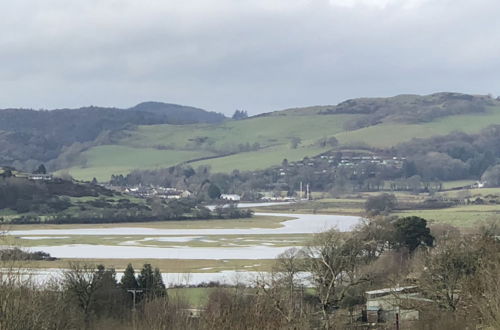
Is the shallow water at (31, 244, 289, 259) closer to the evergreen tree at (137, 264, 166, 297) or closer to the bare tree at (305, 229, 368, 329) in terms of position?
the bare tree at (305, 229, 368, 329)

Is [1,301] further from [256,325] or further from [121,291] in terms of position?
[121,291]

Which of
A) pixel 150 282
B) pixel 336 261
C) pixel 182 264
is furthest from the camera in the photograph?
pixel 182 264

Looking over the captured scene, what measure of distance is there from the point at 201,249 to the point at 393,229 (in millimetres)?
22579

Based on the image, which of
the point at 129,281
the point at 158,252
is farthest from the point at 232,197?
the point at 129,281

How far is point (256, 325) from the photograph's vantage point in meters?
26.4

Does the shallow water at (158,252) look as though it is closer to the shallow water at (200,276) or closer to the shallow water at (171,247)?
the shallow water at (171,247)

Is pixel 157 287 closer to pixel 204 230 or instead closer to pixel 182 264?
pixel 182 264

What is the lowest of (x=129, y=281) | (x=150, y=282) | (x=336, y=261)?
(x=150, y=282)

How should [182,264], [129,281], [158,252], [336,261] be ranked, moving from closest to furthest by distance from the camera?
1. [336,261]
2. [129,281]
3. [182,264]
4. [158,252]

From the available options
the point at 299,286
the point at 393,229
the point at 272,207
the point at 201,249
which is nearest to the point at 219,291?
the point at 299,286

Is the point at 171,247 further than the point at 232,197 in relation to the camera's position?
No

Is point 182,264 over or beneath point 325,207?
beneath

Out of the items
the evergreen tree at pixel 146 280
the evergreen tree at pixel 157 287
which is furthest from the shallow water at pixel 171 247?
the evergreen tree at pixel 157 287

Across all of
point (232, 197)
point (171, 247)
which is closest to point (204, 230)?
point (171, 247)
